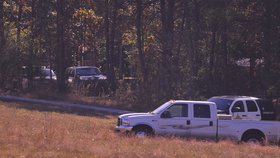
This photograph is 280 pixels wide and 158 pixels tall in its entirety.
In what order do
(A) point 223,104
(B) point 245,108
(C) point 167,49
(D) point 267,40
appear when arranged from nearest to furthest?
1. (A) point 223,104
2. (B) point 245,108
3. (D) point 267,40
4. (C) point 167,49

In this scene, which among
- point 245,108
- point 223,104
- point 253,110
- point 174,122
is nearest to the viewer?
point 174,122

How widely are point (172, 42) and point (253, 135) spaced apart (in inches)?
603

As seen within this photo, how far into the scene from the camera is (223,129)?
1873cm

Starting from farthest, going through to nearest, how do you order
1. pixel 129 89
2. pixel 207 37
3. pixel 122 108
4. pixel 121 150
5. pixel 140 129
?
1. pixel 207 37
2. pixel 129 89
3. pixel 122 108
4. pixel 140 129
5. pixel 121 150

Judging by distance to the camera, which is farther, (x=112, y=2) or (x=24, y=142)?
(x=112, y=2)

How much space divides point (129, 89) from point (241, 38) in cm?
787

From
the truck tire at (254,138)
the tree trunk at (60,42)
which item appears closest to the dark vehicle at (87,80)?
the tree trunk at (60,42)

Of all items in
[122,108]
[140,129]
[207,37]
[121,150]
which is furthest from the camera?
[207,37]

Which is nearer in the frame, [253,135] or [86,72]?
[253,135]

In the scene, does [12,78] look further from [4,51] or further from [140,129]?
[140,129]

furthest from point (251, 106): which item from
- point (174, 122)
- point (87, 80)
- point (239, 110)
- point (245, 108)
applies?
point (87, 80)

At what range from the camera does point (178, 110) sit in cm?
1900

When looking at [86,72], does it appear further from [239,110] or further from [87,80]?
[239,110]

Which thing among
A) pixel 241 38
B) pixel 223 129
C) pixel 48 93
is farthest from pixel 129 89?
pixel 223 129
